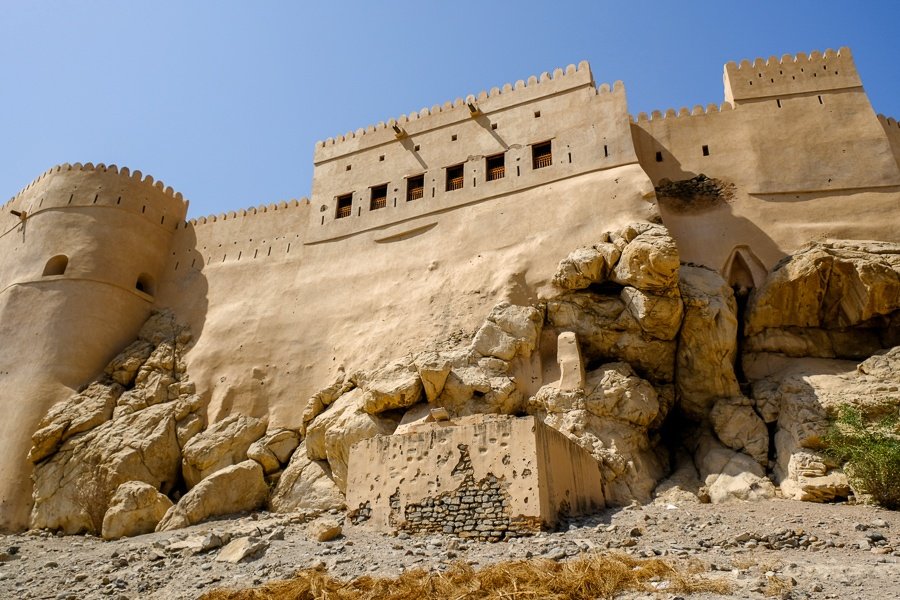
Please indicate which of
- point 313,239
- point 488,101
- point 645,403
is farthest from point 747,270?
point 313,239

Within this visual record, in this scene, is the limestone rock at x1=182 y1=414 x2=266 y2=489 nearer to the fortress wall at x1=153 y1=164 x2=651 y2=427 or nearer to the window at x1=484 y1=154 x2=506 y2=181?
the fortress wall at x1=153 y1=164 x2=651 y2=427

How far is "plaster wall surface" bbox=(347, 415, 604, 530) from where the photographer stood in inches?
310

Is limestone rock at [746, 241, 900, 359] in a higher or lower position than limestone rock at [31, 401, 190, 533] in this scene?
higher

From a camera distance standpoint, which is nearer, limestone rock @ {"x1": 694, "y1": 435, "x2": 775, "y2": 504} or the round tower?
limestone rock @ {"x1": 694, "y1": 435, "x2": 775, "y2": 504}

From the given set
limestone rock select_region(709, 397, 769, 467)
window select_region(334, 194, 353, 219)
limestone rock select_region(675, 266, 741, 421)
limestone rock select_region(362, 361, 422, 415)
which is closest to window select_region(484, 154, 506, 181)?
window select_region(334, 194, 353, 219)

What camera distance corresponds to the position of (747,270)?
13859mm

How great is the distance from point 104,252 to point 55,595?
40.4 ft

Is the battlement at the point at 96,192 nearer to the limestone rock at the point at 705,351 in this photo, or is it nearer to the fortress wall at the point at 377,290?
the fortress wall at the point at 377,290

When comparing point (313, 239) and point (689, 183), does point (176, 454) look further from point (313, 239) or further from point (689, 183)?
point (689, 183)

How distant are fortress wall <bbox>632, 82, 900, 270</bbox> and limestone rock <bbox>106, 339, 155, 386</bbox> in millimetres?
13692

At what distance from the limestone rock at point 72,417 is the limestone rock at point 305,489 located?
17.3ft

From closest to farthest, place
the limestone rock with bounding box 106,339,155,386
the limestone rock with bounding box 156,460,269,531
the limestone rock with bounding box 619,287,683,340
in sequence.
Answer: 1. the limestone rock with bounding box 619,287,683,340
2. the limestone rock with bounding box 156,460,269,531
3. the limestone rock with bounding box 106,339,155,386

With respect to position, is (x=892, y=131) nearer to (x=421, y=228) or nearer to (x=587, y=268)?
(x=587, y=268)

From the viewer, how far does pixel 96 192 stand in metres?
18.7
